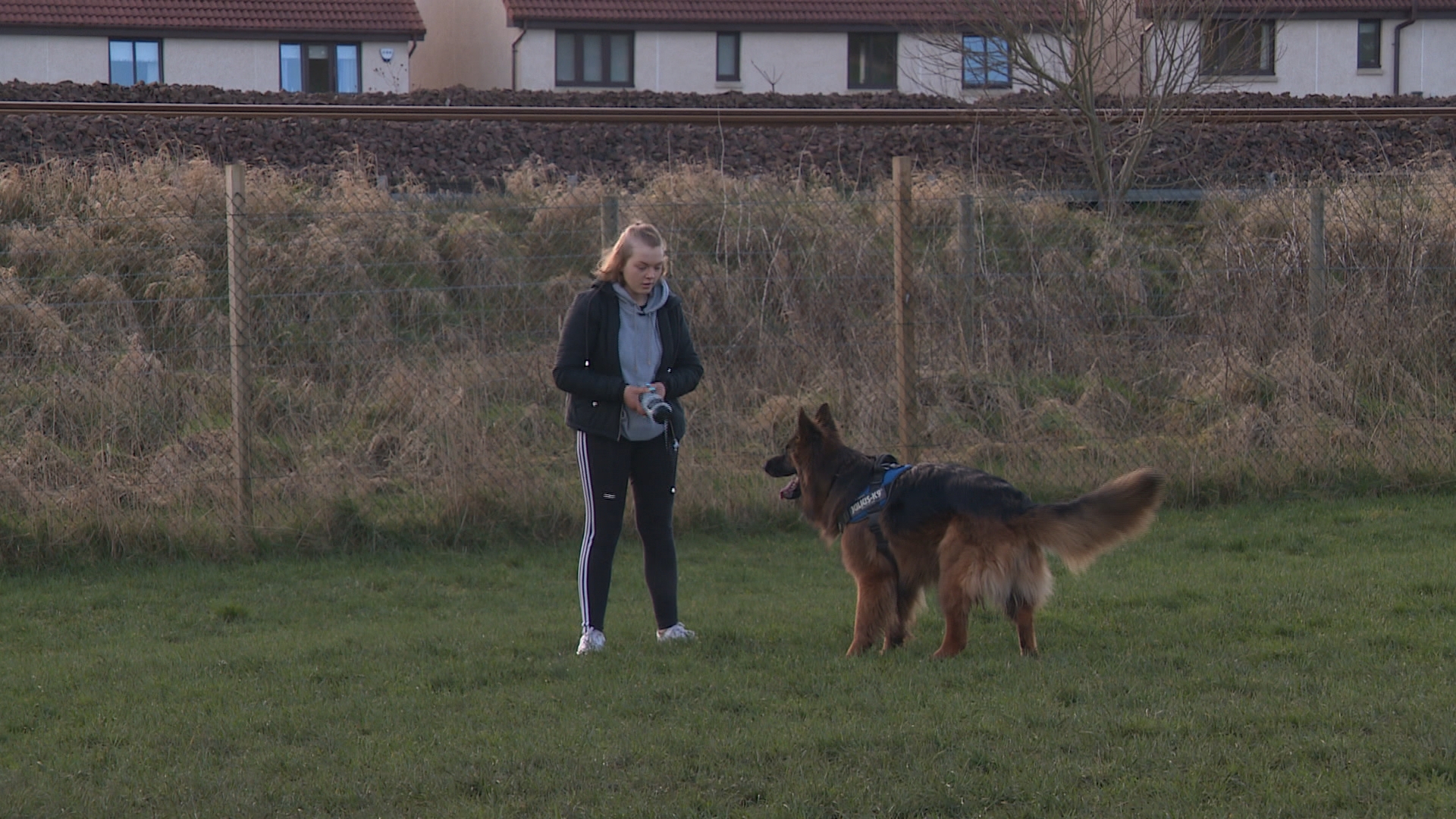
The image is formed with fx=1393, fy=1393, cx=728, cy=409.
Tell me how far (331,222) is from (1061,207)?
7.06m

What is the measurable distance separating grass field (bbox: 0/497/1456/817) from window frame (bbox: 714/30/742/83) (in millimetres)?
26428

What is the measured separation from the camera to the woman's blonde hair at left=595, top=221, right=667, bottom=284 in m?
6.18

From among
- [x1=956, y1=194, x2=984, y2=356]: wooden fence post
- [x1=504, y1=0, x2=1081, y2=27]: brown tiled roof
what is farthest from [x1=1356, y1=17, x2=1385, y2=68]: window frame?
[x1=956, y1=194, x2=984, y2=356]: wooden fence post

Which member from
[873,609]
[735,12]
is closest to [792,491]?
[873,609]

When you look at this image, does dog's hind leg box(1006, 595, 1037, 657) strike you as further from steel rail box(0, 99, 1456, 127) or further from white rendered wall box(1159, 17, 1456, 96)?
white rendered wall box(1159, 17, 1456, 96)

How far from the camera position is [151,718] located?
209 inches

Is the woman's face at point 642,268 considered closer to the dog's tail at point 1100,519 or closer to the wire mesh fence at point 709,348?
the dog's tail at point 1100,519

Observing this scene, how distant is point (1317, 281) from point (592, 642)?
7.70 m

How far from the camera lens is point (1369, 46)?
112 ft

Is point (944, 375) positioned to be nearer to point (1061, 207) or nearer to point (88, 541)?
point (1061, 207)

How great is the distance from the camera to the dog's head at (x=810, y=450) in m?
6.73

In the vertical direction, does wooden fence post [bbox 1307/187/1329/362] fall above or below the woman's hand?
above

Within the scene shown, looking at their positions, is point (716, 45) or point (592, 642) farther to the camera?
point (716, 45)

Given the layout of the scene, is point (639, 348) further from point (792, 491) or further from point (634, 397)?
point (792, 491)
